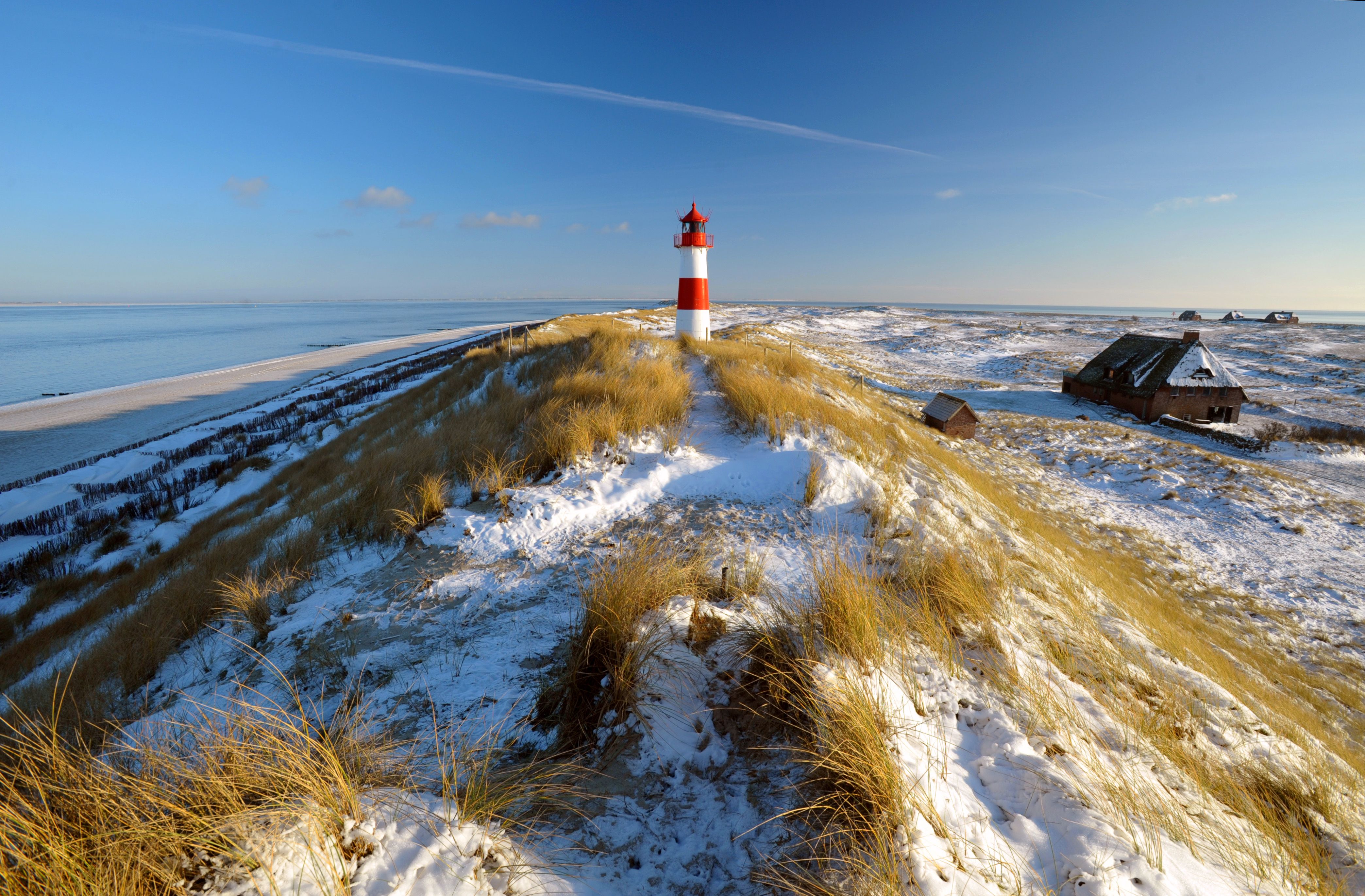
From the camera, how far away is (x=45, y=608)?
8.69 m

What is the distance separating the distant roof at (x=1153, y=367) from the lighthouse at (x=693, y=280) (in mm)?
22689

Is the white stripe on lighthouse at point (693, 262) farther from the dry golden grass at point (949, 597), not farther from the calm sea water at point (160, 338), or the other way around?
the calm sea water at point (160, 338)

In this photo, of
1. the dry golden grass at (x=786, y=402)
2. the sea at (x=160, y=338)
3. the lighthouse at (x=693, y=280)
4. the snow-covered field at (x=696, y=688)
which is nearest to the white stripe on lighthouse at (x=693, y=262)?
the lighthouse at (x=693, y=280)

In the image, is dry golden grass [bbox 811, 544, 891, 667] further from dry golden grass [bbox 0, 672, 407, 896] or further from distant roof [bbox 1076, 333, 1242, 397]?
distant roof [bbox 1076, 333, 1242, 397]

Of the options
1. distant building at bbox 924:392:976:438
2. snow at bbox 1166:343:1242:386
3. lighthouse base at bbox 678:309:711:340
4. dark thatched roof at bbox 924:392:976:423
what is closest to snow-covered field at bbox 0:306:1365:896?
lighthouse base at bbox 678:309:711:340

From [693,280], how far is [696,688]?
50.4 ft

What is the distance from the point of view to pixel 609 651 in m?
3.49

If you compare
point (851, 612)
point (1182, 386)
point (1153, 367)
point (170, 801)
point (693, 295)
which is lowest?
point (170, 801)

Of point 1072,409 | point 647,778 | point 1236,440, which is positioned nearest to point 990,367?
point 1072,409

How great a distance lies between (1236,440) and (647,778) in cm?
2872

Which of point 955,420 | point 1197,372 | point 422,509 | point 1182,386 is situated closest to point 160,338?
point 422,509

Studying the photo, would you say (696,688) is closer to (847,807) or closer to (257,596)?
(847,807)

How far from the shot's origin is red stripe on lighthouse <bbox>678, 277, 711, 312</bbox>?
17.1 m

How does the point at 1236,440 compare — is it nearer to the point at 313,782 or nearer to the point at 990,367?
the point at 990,367
